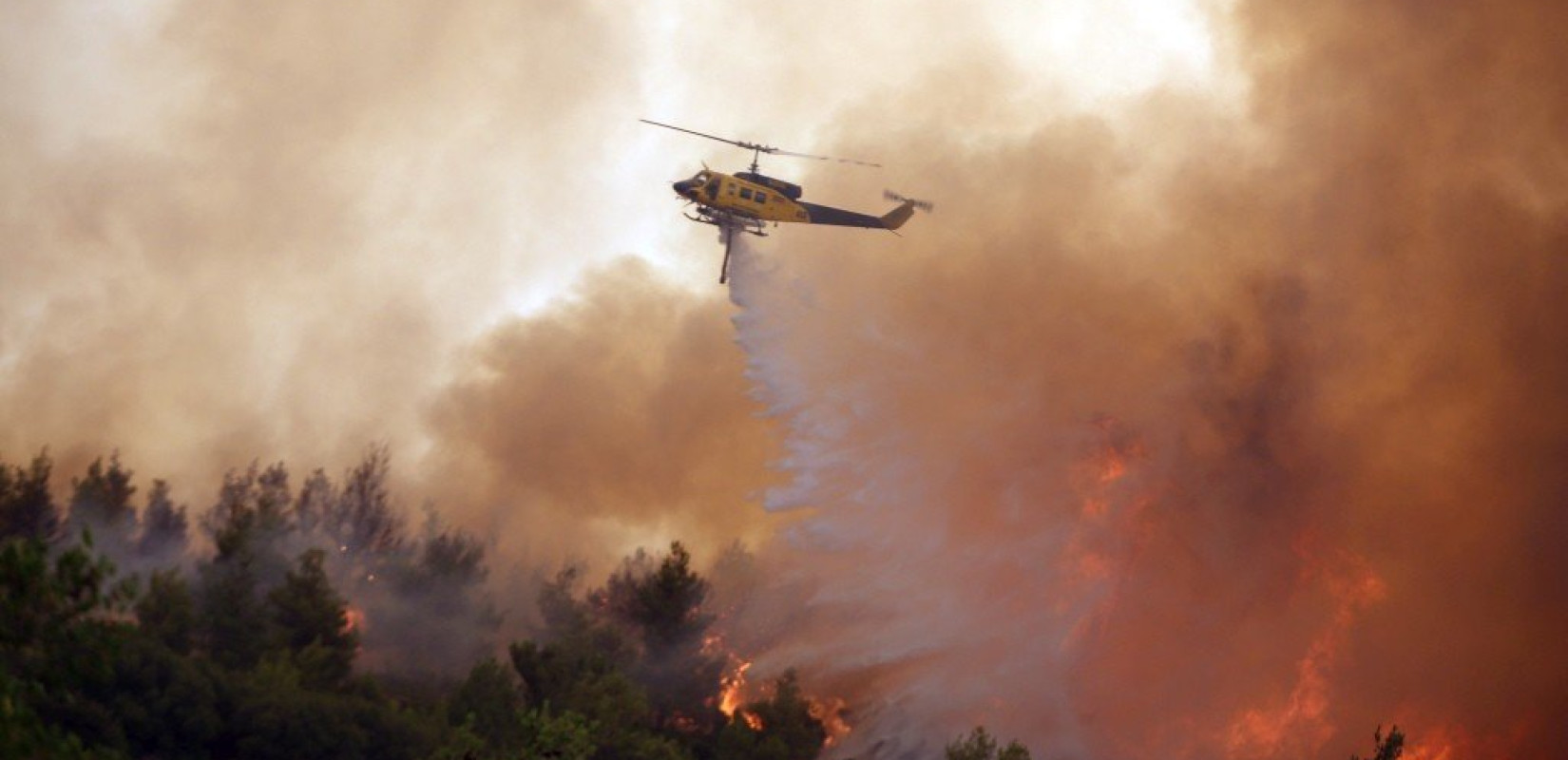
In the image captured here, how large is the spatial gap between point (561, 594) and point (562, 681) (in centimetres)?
1922

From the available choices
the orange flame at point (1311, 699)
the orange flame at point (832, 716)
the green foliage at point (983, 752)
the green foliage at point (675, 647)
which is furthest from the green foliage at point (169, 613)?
the orange flame at point (1311, 699)

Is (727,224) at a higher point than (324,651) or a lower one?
higher

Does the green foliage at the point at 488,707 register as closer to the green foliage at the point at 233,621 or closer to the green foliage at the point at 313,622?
the green foliage at the point at 313,622

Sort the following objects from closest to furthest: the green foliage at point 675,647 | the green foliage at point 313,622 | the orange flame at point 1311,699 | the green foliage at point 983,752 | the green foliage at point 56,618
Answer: the green foliage at point 56,618, the green foliage at point 983,752, the green foliage at point 313,622, the green foliage at point 675,647, the orange flame at point 1311,699

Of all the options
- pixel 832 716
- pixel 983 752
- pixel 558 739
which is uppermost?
pixel 832 716

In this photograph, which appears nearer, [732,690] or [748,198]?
[748,198]

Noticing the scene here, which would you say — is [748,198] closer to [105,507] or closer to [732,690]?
[732,690]

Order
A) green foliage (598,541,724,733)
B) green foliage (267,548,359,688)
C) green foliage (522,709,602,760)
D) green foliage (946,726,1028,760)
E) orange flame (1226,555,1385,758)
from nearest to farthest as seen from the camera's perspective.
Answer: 1. green foliage (522,709,602,760)
2. green foliage (946,726,1028,760)
3. green foliage (267,548,359,688)
4. green foliage (598,541,724,733)
5. orange flame (1226,555,1385,758)

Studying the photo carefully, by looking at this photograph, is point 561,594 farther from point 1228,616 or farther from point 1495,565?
point 1495,565

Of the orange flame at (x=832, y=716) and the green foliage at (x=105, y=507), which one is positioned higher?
the green foliage at (x=105, y=507)

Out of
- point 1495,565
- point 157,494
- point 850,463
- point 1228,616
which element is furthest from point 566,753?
point 157,494

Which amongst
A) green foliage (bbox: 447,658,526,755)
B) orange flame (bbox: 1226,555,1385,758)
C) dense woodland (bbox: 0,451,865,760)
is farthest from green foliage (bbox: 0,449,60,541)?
orange flame (bbox: 1226,555,1385,758)

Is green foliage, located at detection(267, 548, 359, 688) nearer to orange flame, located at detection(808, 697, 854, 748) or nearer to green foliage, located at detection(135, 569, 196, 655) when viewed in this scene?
green foliage, located at detection(135, 569, 196, 655)

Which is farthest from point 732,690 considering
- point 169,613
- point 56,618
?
point 56,618
